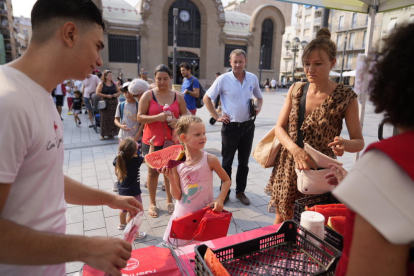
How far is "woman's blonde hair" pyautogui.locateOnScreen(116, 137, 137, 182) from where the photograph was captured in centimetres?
317

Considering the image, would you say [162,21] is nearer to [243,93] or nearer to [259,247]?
[243,93]

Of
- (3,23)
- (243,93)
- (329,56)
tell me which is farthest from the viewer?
(3,23)

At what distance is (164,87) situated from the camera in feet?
12.8

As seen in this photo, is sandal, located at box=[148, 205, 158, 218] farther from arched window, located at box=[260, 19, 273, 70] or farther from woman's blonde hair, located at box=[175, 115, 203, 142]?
arched window, located at box=[260, 19, 273, 70]

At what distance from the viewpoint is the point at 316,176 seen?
2.04 metres

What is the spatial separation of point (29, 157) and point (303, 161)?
6.06 feet

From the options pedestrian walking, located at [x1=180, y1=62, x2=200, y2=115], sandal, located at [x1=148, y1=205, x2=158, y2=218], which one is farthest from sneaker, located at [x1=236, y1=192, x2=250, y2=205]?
pedestrian walking, located at [x1=180, y1=62, x2=200, y2=115]

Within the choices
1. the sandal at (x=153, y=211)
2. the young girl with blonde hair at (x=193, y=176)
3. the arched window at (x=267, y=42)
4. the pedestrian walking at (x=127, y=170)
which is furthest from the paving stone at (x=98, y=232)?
the arched window at (x=267, y=42)

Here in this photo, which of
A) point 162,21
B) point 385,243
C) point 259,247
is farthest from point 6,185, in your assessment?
point 162,21

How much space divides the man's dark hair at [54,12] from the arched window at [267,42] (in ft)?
135

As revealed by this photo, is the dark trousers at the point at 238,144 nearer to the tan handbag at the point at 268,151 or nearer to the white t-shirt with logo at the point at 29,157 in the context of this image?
the tan handbag at the point at 268,151

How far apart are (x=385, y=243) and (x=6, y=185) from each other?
1.07 m

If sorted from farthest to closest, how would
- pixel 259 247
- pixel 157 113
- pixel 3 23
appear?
pixel 3 23, pixel 157 113, pixel 259 247

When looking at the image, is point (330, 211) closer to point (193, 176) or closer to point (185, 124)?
point (193, 176)
